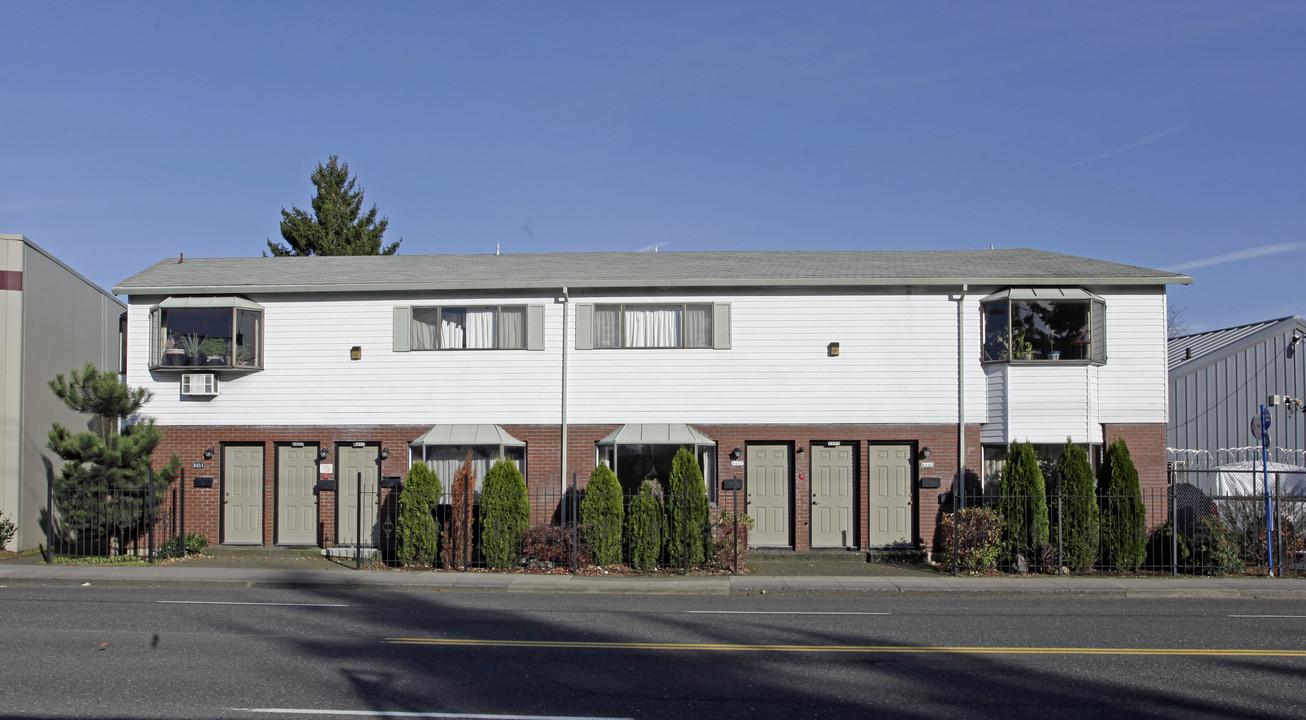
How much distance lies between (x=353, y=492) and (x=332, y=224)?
28918 mm

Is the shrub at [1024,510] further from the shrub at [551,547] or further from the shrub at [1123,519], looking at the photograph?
the shrub at [551,547]

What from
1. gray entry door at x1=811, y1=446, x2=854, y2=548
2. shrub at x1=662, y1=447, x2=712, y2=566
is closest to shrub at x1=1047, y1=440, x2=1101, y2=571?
gray entry door at x1=811, y1=446, x2=854, y2=548

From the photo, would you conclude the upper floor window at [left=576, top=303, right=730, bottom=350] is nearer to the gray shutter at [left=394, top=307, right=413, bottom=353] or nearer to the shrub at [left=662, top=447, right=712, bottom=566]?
the shrub at [left=662, top=447, right=712, bottom=566]

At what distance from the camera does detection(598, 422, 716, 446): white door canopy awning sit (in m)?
19.3

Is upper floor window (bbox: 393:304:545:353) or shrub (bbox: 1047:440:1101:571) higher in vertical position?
upper floor window (bbox: 393:304:545:353)

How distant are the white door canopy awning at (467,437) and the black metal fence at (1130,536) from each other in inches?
331

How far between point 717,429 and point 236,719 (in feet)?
43.9

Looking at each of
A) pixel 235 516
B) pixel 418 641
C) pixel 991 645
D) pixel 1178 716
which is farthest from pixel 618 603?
pixel 235 516

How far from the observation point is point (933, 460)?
19641 mm

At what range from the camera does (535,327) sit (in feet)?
66.3

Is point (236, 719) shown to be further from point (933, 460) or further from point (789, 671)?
point (933, 460)

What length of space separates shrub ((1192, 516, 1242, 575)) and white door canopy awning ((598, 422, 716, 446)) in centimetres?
857

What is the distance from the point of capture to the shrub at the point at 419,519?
18266 mm

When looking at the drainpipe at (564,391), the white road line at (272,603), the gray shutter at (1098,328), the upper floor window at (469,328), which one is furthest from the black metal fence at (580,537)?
the gray shutter at (1098,328)
